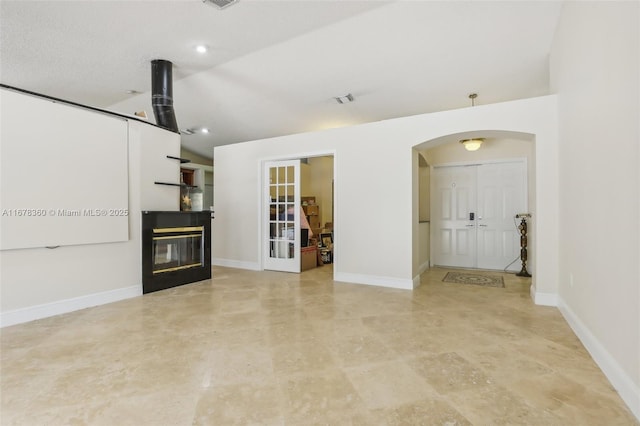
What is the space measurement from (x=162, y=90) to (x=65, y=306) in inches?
116

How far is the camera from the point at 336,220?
4.93 meters

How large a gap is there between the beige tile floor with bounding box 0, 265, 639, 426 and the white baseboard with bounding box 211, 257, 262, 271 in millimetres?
2185

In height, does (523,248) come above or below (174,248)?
below

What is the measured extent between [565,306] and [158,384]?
143 inches

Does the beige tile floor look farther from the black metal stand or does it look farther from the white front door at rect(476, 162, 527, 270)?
the white front door at rect(476, 162, 527, 270)

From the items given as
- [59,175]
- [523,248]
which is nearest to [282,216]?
[59,175]

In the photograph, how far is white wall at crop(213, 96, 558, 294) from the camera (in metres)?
3.52

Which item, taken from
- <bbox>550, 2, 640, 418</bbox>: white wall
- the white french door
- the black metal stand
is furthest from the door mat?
the white french door

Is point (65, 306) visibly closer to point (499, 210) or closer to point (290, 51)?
point (290, 51)

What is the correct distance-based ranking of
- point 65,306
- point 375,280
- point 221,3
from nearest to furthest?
point 221,3
point 65,306
point 375,280

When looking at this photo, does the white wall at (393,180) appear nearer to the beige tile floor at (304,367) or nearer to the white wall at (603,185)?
the white wall at (603,185)

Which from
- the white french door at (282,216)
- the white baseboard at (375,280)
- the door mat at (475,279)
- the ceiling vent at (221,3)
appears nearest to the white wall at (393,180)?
the white baseboard at (375,280)

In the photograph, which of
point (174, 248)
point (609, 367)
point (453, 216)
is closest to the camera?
point (609, 367)

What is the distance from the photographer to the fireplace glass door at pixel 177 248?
13.7ft
